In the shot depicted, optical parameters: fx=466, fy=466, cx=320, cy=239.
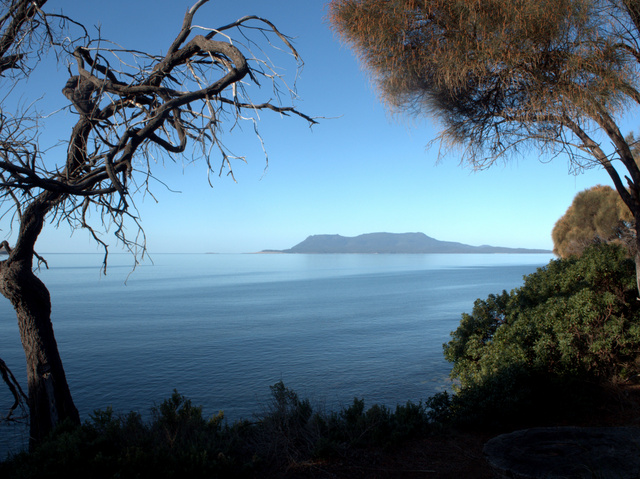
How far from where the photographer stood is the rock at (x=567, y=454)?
357cm

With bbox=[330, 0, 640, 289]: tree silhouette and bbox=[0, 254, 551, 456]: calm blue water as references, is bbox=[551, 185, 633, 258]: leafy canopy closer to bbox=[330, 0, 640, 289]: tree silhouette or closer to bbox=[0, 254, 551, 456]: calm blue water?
bbox=[0, 254, 551, 456]: calm blue water

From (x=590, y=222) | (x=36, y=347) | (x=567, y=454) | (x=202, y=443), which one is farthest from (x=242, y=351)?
(x=567, y=454)

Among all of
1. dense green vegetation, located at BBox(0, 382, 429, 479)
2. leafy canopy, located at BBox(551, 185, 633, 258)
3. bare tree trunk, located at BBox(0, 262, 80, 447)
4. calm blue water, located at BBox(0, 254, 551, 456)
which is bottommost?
calm blue water, located at BBox(0, 254, 551, 456)

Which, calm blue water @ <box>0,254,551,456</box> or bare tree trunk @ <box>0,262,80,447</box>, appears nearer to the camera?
bare tree trunk @ <box>0,262,80,447</box>

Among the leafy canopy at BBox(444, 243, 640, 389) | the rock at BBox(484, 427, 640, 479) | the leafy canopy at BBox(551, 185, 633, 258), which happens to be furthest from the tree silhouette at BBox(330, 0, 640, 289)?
the leafy canopy at BBox(551, 185, 633, 258)

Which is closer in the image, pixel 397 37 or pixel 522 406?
pixel 522 406

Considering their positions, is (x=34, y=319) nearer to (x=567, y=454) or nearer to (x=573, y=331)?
(x=567, y=454)

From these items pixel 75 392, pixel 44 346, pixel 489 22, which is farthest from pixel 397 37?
pixel 75 392

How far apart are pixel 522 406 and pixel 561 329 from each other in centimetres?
169

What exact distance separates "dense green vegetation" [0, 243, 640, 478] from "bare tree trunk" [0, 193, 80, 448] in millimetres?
620

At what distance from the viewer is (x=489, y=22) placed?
283 inches

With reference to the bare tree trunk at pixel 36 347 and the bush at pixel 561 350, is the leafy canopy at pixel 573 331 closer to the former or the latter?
the bush at pixel 561 350

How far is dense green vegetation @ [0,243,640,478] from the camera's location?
4336 millimetres

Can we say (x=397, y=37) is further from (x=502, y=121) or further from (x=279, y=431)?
(x=279, y=431)
